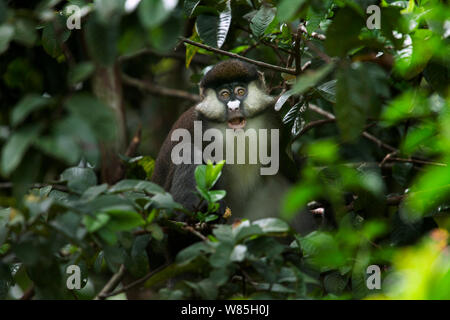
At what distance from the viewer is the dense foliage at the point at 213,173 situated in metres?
1.68

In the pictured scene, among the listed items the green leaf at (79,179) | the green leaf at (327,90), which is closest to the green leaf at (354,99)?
the green leaf at (79,179)

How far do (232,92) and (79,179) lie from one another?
202 cm

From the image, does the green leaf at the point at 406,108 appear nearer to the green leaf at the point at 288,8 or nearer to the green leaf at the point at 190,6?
the green leaf at the point at 288,8

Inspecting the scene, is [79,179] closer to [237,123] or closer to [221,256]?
[221,256]

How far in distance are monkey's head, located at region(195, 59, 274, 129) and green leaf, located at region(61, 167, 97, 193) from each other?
1652 mm

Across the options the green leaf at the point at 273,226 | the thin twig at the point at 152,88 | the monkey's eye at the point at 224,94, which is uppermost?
the thin twig at the point at 152,88

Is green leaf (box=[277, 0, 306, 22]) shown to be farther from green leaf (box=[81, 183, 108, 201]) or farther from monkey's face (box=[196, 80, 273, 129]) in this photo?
monkey's face (box=[196, 80, 273, 129])

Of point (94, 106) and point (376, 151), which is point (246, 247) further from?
point (376, 151)

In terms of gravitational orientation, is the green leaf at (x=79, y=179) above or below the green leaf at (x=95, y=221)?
above

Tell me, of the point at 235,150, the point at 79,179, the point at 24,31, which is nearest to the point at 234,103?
the point at 235,150

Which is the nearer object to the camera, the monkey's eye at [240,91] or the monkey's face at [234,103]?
the monkey's face at [234,103]

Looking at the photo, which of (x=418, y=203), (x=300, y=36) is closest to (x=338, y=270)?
(x=418, y=203)

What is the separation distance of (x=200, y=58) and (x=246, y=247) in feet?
14.7

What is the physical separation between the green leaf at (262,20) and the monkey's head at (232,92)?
25.3 inches
